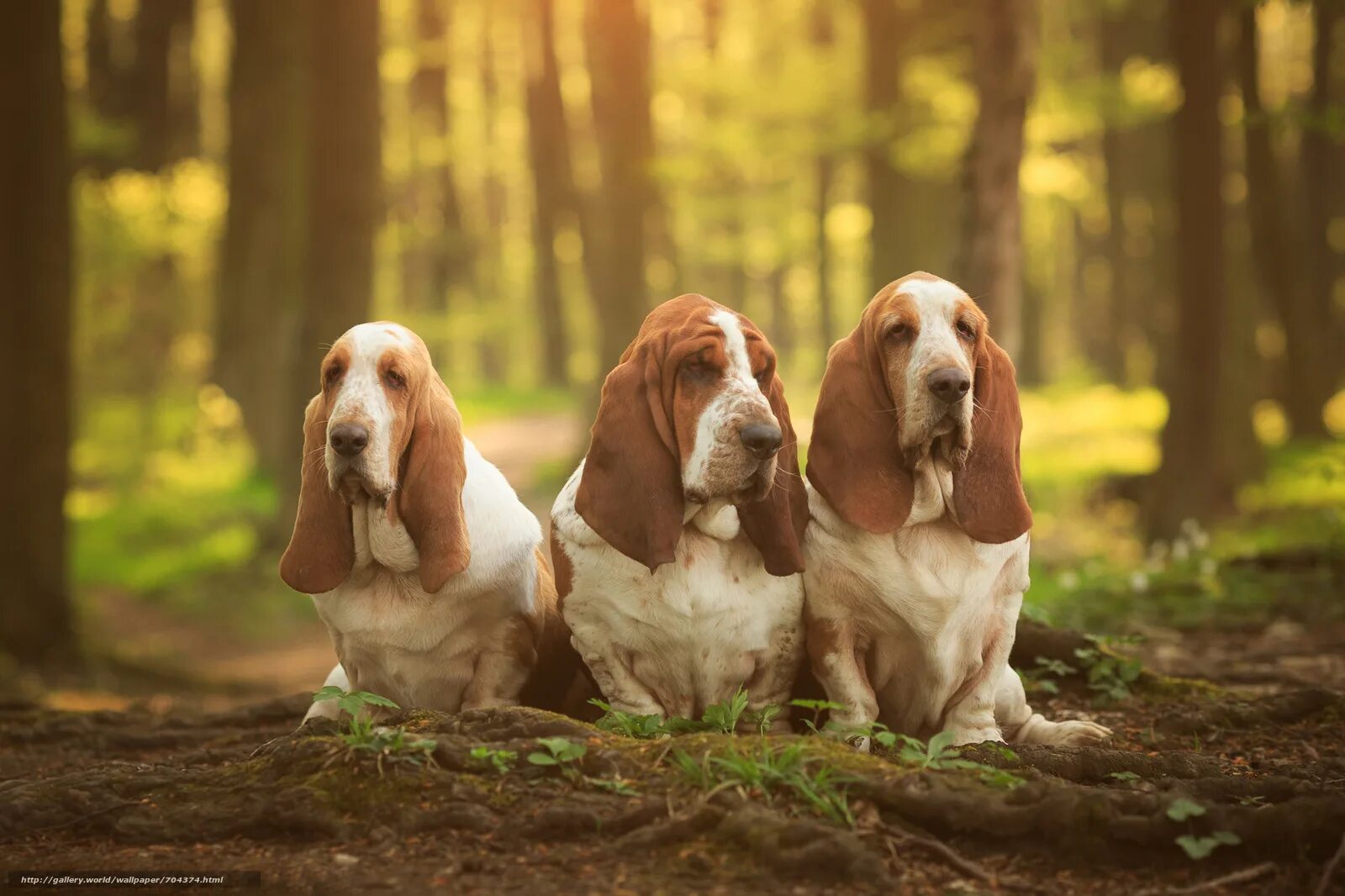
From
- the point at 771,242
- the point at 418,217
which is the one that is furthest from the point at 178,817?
the point at 418,217

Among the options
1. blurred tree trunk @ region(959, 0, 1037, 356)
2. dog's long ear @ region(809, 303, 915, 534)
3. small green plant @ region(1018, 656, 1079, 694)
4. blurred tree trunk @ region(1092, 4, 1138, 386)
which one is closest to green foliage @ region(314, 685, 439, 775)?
dog's long ear @ region(809, 303, 915, 534)

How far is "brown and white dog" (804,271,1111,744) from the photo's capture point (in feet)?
13.4

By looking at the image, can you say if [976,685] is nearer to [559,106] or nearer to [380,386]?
[380,386]

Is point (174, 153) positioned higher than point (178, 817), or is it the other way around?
point (174, 153)

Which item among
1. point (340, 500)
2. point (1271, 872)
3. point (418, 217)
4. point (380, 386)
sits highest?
point (418, 217)

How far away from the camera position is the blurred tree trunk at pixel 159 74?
21.2 m

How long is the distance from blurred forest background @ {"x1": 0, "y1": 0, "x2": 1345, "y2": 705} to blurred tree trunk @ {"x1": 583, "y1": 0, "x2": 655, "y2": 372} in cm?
5

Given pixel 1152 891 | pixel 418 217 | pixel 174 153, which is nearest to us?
pixel 1152 891

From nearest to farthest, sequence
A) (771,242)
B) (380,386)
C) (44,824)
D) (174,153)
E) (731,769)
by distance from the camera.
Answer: (731,769) → (44,824) → (380,386) → (174,153) → (771,242)

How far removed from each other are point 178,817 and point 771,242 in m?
25.8

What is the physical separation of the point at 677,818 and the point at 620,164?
506 inches

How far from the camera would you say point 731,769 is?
355 cm

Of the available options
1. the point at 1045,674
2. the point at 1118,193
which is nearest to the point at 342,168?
the point at 1045,674

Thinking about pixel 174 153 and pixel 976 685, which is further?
pixel 174 153
